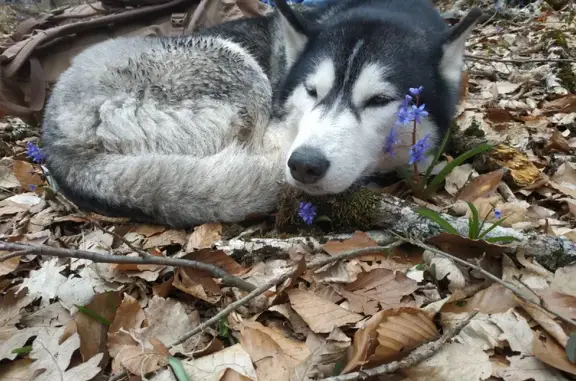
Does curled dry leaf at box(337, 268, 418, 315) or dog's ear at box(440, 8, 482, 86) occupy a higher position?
dog's ear at box(440, 8, 482, 86)

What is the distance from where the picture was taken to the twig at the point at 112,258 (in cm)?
131

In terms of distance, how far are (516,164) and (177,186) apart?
2.09 m

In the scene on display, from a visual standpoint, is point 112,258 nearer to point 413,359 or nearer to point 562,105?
point 413,359

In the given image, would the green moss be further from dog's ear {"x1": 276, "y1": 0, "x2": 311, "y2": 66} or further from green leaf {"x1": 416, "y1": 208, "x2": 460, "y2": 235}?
dog's ear {"x1": 276, "y1": 0, "x2": 311, "y2": 66}

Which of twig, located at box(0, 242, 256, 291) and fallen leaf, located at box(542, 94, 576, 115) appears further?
fallen leaf, located at box(542, 94, 576, 115)

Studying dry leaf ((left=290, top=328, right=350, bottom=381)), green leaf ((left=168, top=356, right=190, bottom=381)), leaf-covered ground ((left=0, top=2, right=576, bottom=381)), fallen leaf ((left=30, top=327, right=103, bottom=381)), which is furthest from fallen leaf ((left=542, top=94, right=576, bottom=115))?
fallen leaf ((left=30, top=327, right=103, bottom=381))

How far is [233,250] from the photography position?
2064 mm

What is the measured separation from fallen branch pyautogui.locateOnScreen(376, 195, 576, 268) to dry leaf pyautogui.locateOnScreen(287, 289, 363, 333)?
1.78 feet

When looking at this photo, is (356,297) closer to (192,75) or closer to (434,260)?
(434,260)

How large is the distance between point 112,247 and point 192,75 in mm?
1423

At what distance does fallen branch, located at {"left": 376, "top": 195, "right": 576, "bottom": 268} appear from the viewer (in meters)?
1.76

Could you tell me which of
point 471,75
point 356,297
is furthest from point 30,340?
point 471,75

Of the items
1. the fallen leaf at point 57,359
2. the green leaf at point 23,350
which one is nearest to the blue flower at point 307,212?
the fallen leaf at point 57,359

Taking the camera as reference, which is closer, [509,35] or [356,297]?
[356,297]
